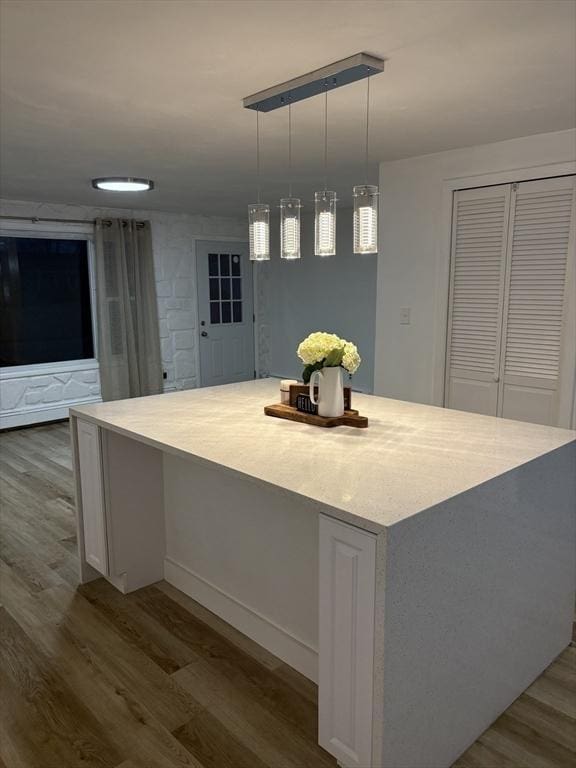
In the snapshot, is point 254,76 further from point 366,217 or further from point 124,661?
point 124,661

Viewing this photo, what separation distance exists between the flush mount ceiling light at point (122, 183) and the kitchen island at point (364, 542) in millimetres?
2170

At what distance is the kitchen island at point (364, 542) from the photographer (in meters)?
1.52

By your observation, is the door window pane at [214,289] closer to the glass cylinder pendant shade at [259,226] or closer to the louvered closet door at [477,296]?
the louvered closet door at [477,296]

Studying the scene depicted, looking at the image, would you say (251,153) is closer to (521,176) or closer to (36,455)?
(521,176)

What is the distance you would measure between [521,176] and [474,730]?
2814 millimetres

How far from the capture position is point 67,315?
607cm

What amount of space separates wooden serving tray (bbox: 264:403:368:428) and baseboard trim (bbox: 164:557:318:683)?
79 cm

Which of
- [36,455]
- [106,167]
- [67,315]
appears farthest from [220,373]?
[106,167]

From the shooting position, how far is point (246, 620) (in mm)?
2393

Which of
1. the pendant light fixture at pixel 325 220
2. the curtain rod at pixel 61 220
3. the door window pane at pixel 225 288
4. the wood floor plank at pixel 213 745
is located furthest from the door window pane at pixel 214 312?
the wood floor plank at pixel 213 745

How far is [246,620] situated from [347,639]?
96 centimetres

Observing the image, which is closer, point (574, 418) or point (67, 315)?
point (574, 418)

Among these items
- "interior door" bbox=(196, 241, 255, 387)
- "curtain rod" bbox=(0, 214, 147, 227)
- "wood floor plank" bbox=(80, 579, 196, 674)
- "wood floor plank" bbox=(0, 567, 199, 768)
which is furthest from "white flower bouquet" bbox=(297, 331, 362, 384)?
"interior door" bbox=(196, 241, 255, 387)

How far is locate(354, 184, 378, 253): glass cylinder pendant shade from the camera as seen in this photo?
85.3 inches
